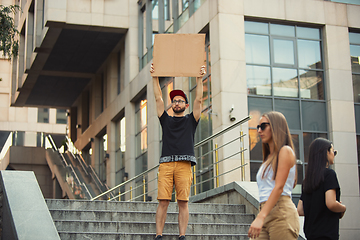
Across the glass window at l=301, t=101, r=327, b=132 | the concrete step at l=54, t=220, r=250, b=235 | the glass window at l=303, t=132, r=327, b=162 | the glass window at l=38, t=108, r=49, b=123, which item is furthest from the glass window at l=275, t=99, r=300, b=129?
the glass window at l=38, t=108, r=49, b=123

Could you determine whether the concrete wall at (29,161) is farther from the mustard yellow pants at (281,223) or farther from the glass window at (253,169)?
the mustard yellow pants at (281,223)

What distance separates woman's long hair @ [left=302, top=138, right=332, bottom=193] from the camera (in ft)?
15.5

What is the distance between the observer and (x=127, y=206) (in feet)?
30.6

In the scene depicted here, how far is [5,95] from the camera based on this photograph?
2317 inches

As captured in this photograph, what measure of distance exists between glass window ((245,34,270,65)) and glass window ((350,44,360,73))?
2.94 meters

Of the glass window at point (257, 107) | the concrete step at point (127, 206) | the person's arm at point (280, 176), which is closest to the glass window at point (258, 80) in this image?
the glass window at point (257, 107)

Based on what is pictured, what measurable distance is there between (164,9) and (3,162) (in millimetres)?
17967

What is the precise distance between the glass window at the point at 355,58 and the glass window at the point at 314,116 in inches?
70.2

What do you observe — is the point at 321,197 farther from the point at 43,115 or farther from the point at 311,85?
the point at 43,115

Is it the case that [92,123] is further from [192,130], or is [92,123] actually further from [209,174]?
[192,130]

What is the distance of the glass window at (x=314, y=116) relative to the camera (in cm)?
1696

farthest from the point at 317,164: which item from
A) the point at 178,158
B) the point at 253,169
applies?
the point at 253,169

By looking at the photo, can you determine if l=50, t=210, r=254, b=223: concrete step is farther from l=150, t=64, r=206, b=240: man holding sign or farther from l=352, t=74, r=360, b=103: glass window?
l=352, t=74, r=360, b=103: glass window

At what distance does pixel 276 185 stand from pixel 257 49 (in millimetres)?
13262
